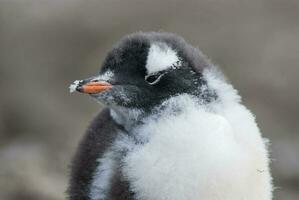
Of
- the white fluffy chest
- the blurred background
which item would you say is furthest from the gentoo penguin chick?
Result: the blurred background

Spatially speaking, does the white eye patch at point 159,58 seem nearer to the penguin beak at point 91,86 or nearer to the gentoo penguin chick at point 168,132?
the gentoo penguin chick at point 168,132

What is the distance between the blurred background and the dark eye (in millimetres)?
3006

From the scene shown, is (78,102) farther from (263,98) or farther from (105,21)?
(263,98)

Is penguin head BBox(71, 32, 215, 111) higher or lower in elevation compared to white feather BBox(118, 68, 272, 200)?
higher

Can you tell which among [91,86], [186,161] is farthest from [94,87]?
[186,161]

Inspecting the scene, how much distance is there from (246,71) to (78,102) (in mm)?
1112

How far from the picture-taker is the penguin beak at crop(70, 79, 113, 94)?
174cm

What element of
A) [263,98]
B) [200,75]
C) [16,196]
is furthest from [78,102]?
[200,75]

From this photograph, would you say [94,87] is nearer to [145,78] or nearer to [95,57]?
[145,78]

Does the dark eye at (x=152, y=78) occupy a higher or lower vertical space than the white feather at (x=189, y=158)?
higher

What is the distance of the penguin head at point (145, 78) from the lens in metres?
1.74

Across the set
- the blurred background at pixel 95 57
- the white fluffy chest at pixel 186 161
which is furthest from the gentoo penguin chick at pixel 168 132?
the blurred background at pixel 95 57

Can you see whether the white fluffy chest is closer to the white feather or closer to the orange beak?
the white feather

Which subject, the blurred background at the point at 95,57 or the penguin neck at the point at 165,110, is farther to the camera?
the blurred background at the point at 95,57
